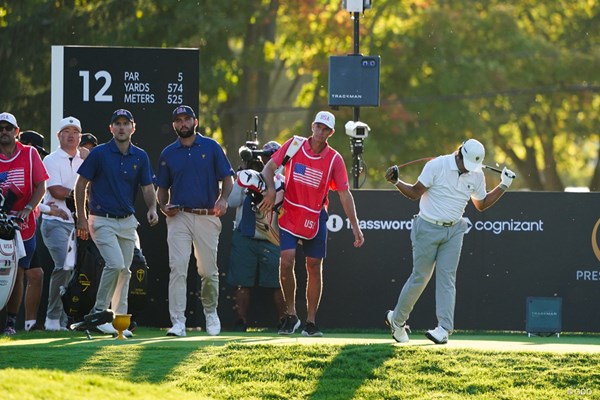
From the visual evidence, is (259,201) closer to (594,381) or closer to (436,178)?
(436,178)

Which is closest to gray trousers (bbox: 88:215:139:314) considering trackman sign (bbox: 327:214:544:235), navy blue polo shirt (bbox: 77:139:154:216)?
navy blue polo shirt (bbox: 77:139:154:216)

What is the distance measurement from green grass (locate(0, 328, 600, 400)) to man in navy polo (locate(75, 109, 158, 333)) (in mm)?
1070

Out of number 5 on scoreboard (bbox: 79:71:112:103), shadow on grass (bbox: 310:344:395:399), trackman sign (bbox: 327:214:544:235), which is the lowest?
shadow on grass (bbox: 310:344:395:399)

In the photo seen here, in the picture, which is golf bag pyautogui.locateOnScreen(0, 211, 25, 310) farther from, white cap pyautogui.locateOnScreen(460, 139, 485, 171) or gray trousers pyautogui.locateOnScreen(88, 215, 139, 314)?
white cap pyautogui.locateOnScreen(460, 139, 485, 171)

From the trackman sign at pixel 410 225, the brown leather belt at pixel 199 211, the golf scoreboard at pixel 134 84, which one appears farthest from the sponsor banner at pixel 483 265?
the brown leather belt at pixel 199 211

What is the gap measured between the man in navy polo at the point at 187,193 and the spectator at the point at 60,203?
1083 millimetres

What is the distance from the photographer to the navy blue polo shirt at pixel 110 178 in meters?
14.0

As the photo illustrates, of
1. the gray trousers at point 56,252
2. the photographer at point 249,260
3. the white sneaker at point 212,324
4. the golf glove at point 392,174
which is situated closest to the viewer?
the golf glove at point 392,174

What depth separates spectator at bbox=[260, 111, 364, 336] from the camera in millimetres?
14461

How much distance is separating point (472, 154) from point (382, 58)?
21591 millimetres

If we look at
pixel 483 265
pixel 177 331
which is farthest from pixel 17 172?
pixel 483 265

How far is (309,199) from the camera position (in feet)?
47.5

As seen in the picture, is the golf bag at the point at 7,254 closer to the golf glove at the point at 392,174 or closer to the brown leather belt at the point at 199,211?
the brown leather belt at the point at 199,211

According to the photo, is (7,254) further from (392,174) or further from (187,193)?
(392,174)
